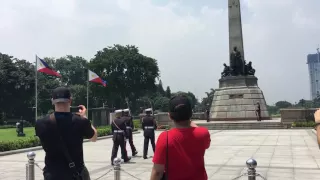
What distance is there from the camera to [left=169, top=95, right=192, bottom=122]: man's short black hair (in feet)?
10.5

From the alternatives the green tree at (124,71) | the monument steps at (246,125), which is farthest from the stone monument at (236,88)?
the green tree at (124,71)

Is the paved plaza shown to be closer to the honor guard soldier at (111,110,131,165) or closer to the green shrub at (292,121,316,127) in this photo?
the honor guard soldier at (111,110,131,165)

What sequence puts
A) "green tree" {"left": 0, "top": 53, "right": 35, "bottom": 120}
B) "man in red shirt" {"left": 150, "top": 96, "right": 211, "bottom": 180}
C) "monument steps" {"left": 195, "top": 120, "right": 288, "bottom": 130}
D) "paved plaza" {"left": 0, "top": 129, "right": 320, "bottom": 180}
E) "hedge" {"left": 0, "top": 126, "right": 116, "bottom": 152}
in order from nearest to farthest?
1. "man in red shirt" {"left": 150, "top": 96, "right": 211, "bottom": 180}
2. "paved plaza" {"left": 0, "top": 129, "right": 320, "bottom": 180}
3. "hedge" {"left": 0, "top": 126, "right": 116, "bottom": 152}
4. "monument steps" {"left": 195, "top": 120, "right": 288, "bottom": 130}
5. "green tree" {"left": 0, "top": 53, "right": 35, "bottom": 120}

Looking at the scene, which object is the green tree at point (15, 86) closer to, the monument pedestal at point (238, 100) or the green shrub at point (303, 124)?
the monument pedestal at point (238, 100)

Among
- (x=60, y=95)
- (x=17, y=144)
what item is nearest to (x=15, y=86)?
(x=17, y=144)

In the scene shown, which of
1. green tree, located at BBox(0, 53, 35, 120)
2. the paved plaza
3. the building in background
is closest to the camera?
the paved plaza

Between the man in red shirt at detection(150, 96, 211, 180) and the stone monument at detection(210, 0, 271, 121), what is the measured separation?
29.8 meters

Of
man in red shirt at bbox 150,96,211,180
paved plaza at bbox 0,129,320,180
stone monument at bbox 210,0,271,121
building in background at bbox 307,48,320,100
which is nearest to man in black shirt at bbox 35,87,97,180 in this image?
man in red shirt at bbox 150,96,211,180

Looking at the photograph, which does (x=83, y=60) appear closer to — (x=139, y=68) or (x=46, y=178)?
(x=139, y=68)

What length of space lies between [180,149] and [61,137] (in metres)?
1.20

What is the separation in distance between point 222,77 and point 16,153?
23.1 metres

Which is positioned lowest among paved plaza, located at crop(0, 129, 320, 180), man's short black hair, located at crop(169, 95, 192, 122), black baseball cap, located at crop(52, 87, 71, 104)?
paved plaza, located at crop(0, 129, 320, 180)

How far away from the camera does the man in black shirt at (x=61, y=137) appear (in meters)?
3.49

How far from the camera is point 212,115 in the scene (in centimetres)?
3434
